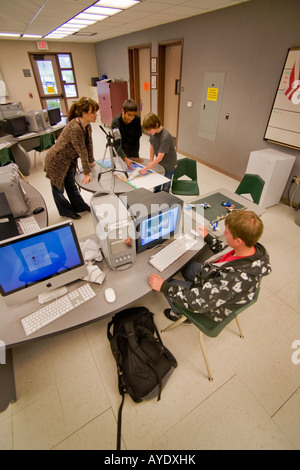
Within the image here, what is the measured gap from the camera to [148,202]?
164 cm

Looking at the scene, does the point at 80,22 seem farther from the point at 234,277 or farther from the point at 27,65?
the point at 234,277

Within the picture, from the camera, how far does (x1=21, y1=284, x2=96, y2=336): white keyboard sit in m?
1.27

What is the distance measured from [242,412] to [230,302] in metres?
0.87

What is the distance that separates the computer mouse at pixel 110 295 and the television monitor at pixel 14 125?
4.79 meters

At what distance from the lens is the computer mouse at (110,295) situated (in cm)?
141

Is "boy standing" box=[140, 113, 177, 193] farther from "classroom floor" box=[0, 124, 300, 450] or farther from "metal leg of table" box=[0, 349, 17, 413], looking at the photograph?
"metal leg of table" box=[0, 349, 17, 413]

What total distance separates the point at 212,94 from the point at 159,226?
398 centimetres

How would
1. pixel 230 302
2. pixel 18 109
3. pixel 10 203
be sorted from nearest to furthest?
1. pixel 230 302
2. pixel 10 203
3. pixel 18 109

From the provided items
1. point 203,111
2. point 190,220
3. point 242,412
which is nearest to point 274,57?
point 203,111

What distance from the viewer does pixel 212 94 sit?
4434 mm

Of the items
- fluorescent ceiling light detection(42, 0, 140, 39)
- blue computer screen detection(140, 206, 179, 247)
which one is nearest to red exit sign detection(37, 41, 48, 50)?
fluorescent ceiling light detection(42, 0, 140, 39)

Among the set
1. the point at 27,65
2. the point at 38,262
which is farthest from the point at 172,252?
the point at 27,65

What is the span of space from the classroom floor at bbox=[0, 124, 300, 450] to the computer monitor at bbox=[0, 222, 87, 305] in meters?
0.76

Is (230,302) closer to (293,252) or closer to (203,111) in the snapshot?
(293,252)
